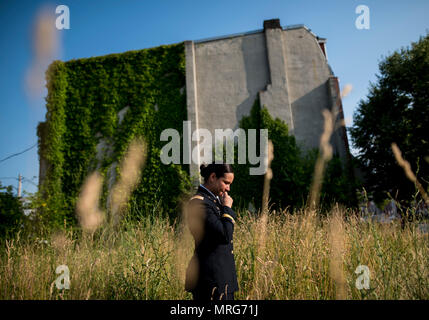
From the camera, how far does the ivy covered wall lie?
36.0ft

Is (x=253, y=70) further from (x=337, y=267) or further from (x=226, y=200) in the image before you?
(x=337, y=267)

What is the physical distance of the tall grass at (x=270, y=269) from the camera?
2227 mm

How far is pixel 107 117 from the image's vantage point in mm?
11594

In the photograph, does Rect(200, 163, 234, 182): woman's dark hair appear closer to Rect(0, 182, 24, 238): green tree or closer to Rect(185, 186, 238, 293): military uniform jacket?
Rect(185, 186, 238, 293): military uniform jacket

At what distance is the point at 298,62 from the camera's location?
450 inches

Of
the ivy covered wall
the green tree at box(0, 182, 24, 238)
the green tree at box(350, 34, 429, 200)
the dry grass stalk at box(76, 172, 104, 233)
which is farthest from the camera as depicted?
the ivy covered wall

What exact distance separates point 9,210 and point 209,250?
879 centimetres

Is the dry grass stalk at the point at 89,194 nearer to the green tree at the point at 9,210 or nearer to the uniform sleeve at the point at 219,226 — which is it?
the green tree at the point at 9,210

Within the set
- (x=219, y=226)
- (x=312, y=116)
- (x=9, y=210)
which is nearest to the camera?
(x=219, y=226)

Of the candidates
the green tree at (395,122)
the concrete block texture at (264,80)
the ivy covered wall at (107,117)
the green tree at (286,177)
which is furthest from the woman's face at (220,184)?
the green tree at (395,122)

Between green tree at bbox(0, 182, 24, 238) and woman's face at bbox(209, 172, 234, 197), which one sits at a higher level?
green tree at bbox(0, 182, 24, 238)

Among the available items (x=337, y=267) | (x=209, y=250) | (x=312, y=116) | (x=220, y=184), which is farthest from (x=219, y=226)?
(x=312, y=116)

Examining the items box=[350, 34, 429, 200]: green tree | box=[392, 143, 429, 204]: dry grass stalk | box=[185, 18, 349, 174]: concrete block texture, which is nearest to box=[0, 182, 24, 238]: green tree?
box=[185, 18, 349, 174]: concrete block texture

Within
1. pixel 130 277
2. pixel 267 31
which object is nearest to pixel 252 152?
pixel 267 31
